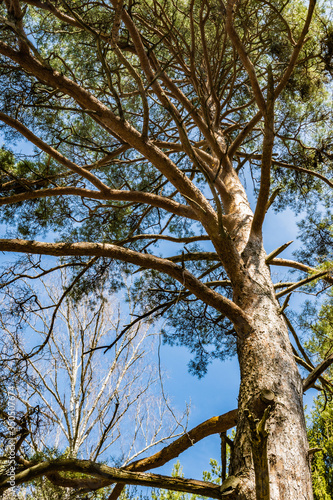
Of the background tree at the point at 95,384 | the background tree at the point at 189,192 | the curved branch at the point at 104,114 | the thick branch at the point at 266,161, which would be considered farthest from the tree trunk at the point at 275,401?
the background tree at the point at 95,384

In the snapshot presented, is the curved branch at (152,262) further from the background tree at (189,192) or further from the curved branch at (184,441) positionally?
the curved branch at (184,441)

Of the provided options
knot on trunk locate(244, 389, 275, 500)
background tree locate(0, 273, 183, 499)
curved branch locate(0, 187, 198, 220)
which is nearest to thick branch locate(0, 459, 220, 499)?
knot on trunk locate(244, 389, 275, 500)

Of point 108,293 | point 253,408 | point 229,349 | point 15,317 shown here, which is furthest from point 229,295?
point 253,408

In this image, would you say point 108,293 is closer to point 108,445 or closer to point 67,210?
point 67,210

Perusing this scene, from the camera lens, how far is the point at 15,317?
133 inches

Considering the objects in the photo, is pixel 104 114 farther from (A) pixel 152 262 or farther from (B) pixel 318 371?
(B) pixel 318 371

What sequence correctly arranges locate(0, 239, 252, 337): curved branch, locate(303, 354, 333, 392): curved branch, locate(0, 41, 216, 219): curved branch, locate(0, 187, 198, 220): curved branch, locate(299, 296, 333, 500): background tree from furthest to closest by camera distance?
locate(299, 296, 333, 500): background tree → locate(0, 187, 198, 220): curved branch → locate(0, 41, 216, 219): curved branch → locate(0, 239, 252, 337): curved branch → locate(303, 354, 333, 392): curved branch

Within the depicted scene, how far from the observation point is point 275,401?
1777mm

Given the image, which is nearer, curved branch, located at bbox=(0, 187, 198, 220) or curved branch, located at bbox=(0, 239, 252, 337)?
curved branch, located at bbox=(0, 239, 252, 337)

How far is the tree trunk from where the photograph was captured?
153 cm

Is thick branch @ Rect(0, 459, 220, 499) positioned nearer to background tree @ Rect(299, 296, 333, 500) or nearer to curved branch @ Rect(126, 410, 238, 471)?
curved branch @ Rect(126, 410, 238, 471)

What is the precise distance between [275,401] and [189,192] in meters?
1.32

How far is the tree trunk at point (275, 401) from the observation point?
1533 millimetres

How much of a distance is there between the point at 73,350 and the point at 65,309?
71 centimetres
